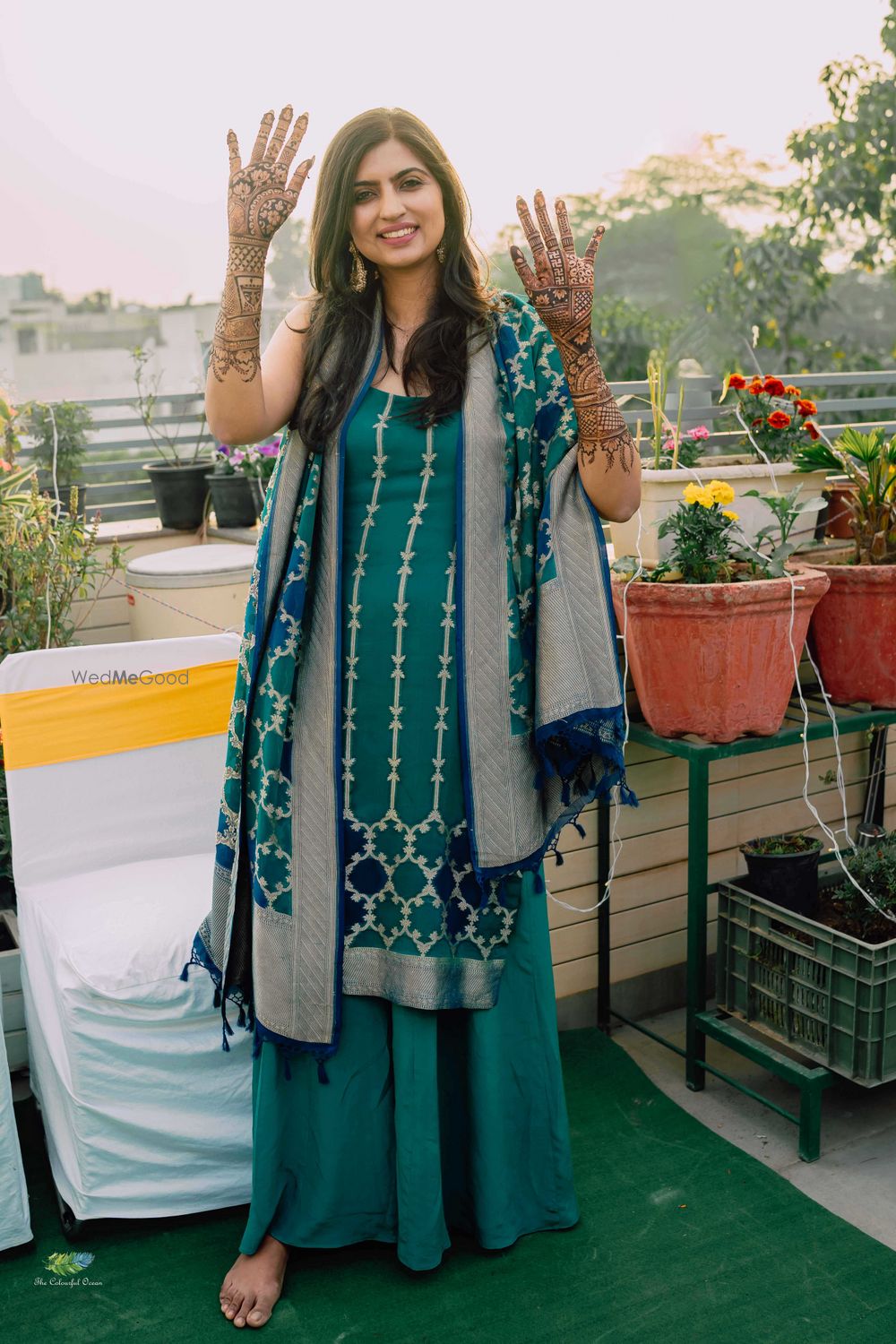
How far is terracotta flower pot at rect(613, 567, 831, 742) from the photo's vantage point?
206cm

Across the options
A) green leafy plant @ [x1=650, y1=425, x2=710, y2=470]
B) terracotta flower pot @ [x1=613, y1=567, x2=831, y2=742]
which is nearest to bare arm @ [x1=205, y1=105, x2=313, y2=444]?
terracotta flower pot @ [x1=613, y1=567, x2=831, y2=742]

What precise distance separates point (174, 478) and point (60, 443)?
334 mm

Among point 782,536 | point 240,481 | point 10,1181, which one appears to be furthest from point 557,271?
point 240,481

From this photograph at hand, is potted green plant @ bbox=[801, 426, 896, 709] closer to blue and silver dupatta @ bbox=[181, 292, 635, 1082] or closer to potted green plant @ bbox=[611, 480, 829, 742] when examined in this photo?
potted green plant @ bbox=[611, 480, 829, 742]

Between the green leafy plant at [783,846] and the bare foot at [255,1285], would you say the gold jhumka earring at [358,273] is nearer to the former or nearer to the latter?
the green leafy plant at [783,846]

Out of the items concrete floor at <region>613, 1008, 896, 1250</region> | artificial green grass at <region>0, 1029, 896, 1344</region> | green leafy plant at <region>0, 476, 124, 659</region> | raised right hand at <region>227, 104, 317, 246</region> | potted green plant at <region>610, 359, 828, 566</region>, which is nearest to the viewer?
raised right hand at <region>227, 104, 317, 246</region>

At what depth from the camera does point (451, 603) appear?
167 centimetres

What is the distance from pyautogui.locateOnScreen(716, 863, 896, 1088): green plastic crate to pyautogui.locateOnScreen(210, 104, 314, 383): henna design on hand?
1.46m

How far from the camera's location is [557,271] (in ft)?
5.10

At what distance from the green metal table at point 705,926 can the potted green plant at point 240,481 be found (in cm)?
147

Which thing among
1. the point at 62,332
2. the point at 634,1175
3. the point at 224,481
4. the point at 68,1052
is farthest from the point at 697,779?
the point at 62,332

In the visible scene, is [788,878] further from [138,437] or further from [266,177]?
[138,437]

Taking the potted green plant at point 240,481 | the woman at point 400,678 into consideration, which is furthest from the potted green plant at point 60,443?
the woman at point 400,678

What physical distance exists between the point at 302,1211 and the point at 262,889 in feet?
1.80
